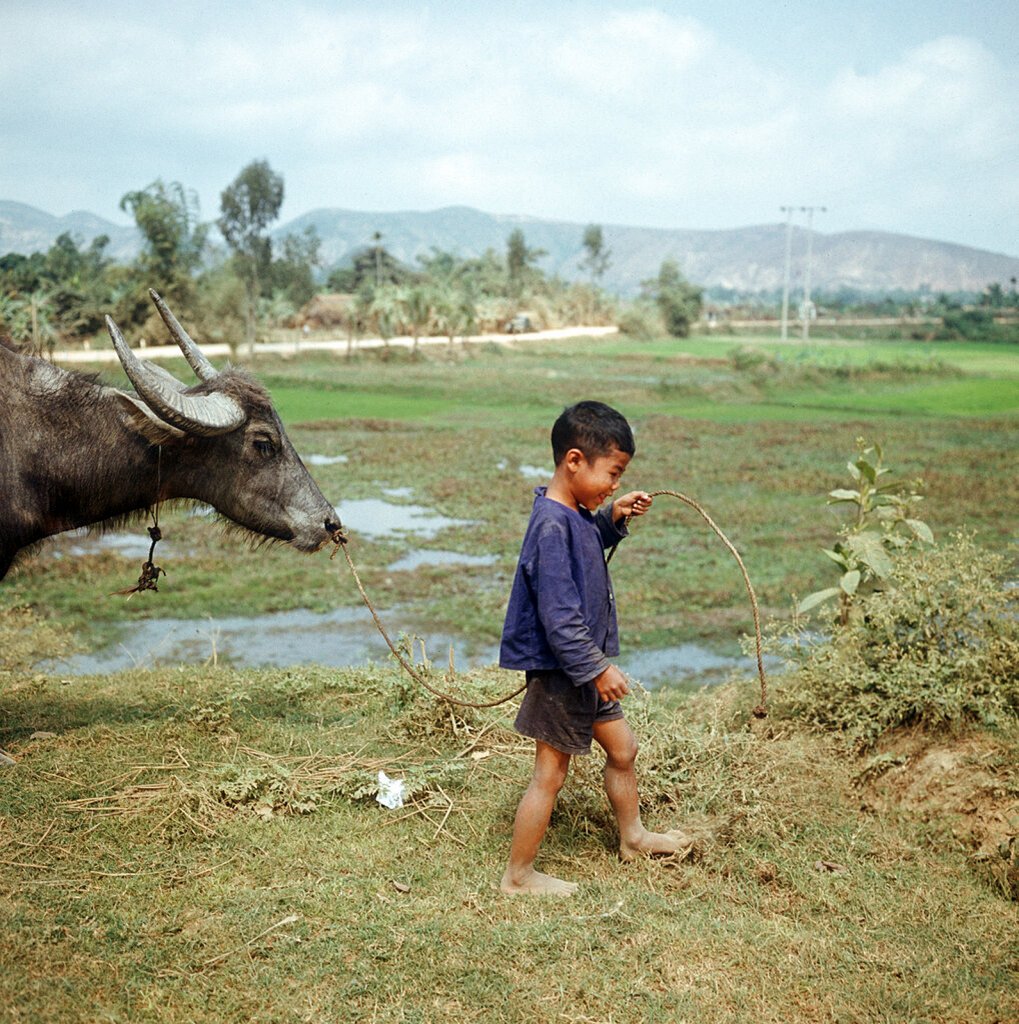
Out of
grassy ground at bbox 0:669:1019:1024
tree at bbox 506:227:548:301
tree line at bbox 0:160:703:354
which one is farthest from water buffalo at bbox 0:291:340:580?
tree at bbox 506:227:548:301

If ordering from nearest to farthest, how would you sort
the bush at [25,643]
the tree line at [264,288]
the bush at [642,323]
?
→ the bush at [25,643] < the tree line at [264,288] < the bush at [642,323]

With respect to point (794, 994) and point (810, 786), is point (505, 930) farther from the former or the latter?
point (810, 786)

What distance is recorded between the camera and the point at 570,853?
2.85 meters

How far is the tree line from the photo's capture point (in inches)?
1152

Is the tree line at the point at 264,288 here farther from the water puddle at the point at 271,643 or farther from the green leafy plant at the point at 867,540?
the green leafy plant at the point at 867,540

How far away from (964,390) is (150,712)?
2338cm

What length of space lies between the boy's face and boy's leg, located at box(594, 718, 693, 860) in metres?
0.62

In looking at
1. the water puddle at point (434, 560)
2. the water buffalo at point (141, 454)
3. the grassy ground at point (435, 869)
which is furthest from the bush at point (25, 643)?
the water puddle at point (434, 560)

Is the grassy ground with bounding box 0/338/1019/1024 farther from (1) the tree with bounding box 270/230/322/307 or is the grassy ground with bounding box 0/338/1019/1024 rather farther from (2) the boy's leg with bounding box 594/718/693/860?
(1) the tree with bounding box 270/230/322/307

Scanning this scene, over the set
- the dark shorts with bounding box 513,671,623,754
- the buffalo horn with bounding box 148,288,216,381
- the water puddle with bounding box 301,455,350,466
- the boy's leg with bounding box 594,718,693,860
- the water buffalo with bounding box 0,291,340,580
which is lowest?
the water puddle with bounding box 301,455,350,466

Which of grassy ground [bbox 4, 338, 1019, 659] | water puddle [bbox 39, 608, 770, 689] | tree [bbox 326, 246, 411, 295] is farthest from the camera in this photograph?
tree [bbox 326, 246, 411, 295]

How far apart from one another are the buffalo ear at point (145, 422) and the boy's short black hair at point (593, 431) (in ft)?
4.92

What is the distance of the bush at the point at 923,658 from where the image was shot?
3568 mm

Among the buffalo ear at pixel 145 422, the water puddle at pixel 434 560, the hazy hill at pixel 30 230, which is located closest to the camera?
the buffalo ear at pixel 145 422
